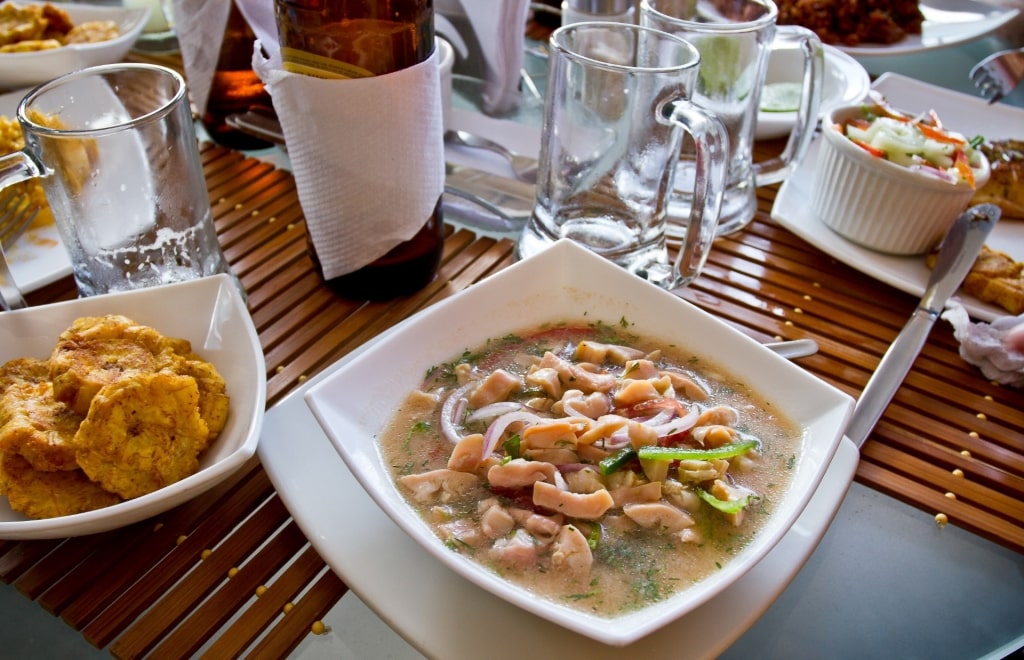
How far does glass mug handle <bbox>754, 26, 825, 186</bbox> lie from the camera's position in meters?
1.40

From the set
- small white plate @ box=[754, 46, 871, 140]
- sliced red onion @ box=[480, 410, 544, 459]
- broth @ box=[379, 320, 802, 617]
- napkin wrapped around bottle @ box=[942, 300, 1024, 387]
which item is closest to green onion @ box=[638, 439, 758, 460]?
broth @ box=[379, 320, 802, 617]

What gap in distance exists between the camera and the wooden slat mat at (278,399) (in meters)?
0.81

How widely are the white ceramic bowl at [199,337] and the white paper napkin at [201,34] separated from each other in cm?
67

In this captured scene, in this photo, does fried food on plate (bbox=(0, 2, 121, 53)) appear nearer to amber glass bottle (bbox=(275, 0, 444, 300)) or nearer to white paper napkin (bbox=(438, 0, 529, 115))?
white paper napkin (bbox=(438, 0, 529, 115))

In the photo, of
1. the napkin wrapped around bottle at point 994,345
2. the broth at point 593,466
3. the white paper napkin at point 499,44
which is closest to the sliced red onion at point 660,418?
the broth at point 593,466

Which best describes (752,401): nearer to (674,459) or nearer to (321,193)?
(674,459)

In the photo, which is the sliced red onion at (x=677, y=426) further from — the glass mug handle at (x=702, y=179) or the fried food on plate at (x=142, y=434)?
the fried food on plate at (x=142, y=434)

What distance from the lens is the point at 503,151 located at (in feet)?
5.03

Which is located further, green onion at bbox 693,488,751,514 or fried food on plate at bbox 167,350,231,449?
fried food on plate at bbox 167,350,231,449

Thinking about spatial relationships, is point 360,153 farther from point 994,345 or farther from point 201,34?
point 994,345

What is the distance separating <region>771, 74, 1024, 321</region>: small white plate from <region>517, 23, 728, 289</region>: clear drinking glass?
294 millimetres

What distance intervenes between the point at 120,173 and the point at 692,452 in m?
0.82

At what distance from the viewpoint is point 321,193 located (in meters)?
1.15

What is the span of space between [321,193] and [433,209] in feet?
0.56
